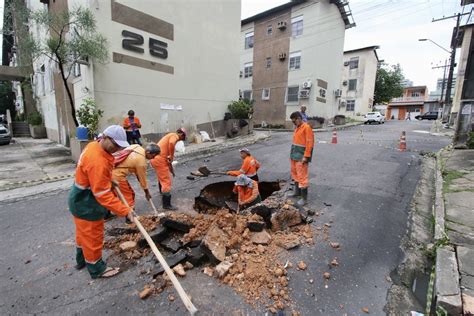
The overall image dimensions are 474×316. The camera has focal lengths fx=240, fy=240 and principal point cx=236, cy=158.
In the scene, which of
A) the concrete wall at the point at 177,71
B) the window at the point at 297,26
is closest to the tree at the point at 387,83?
the window at the point at 297,26

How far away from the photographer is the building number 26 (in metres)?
9.20

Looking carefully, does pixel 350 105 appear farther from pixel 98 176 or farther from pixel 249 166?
pixel 98 176

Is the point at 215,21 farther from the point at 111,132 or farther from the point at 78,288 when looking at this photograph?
the point at 78,288

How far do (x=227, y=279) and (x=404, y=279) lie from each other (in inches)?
77.8

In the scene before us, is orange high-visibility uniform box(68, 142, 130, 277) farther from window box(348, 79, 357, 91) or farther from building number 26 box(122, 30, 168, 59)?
window box(348, 79, 357, 91)

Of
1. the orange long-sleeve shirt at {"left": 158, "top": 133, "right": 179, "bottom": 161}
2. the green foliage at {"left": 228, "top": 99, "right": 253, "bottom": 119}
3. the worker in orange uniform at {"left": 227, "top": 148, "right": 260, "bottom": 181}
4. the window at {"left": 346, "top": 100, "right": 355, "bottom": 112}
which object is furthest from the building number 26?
the window at {"left": 346, "top": 100, "right": 355, "bottom": 112}

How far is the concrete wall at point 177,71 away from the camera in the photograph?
29.3 feet

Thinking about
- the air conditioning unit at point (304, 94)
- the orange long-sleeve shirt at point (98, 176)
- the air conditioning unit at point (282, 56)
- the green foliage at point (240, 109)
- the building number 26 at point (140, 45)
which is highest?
the air conditioning unit at point (282, 56)

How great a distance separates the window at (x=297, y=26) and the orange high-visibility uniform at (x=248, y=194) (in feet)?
59.7

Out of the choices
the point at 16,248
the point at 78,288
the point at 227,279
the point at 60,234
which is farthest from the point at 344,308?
the point at 16,248

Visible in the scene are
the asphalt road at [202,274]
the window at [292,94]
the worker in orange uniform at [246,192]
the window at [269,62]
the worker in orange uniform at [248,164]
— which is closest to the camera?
the asphalt road at [202,274]

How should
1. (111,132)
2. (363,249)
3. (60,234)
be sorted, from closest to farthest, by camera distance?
1. (111,132)
2. (363,249)
3. (60,234)

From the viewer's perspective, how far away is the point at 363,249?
10.4 ft

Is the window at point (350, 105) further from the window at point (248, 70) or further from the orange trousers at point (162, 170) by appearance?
the orange trousers at point (162, 170)
